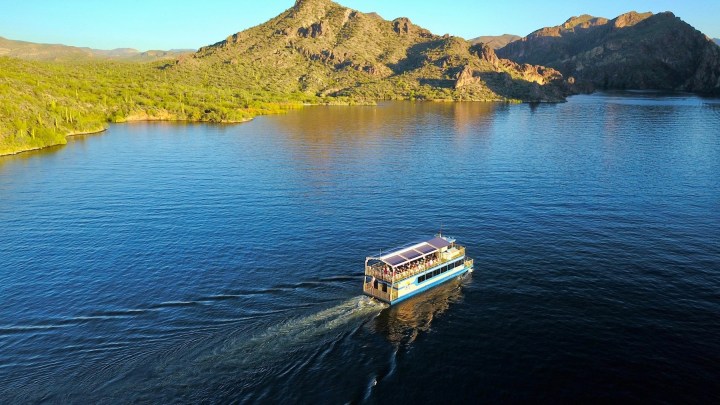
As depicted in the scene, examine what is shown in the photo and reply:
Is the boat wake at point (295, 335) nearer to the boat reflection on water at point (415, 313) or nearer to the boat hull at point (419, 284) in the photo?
the boat reflection on water at point (415, 313)

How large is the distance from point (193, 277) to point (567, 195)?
86837 millimetres

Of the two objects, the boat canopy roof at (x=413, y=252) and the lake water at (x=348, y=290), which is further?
the boat canopy roof at (x=413, y=252)

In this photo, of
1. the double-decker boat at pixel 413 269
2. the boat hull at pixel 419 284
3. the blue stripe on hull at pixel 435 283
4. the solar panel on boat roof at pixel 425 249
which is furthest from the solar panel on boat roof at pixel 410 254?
the blue stripe on hull at pixel 435 283

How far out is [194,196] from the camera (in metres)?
112

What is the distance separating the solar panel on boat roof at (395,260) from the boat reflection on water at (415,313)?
5.43 meters

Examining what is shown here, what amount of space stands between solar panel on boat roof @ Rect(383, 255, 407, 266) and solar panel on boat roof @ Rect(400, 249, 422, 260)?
893 mm

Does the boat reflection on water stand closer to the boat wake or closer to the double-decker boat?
the double-decker boat

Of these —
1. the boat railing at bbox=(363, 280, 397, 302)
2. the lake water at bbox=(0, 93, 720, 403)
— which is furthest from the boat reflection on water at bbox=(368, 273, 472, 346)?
the boat railing at bbox=(363, 280, 397, 302)

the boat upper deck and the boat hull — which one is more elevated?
the boat upper deck

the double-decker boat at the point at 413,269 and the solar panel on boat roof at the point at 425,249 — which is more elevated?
the solar panel on boat roof at the point at 425,249

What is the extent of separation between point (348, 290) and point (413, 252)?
11.3 meters

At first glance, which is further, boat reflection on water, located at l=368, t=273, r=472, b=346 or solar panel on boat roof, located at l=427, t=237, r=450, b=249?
solar panel on boat roof, located at l=427, t=237, r=450, b=249

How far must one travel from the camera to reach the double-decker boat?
62.1 meters

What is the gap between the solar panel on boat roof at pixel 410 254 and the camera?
6631 cm
